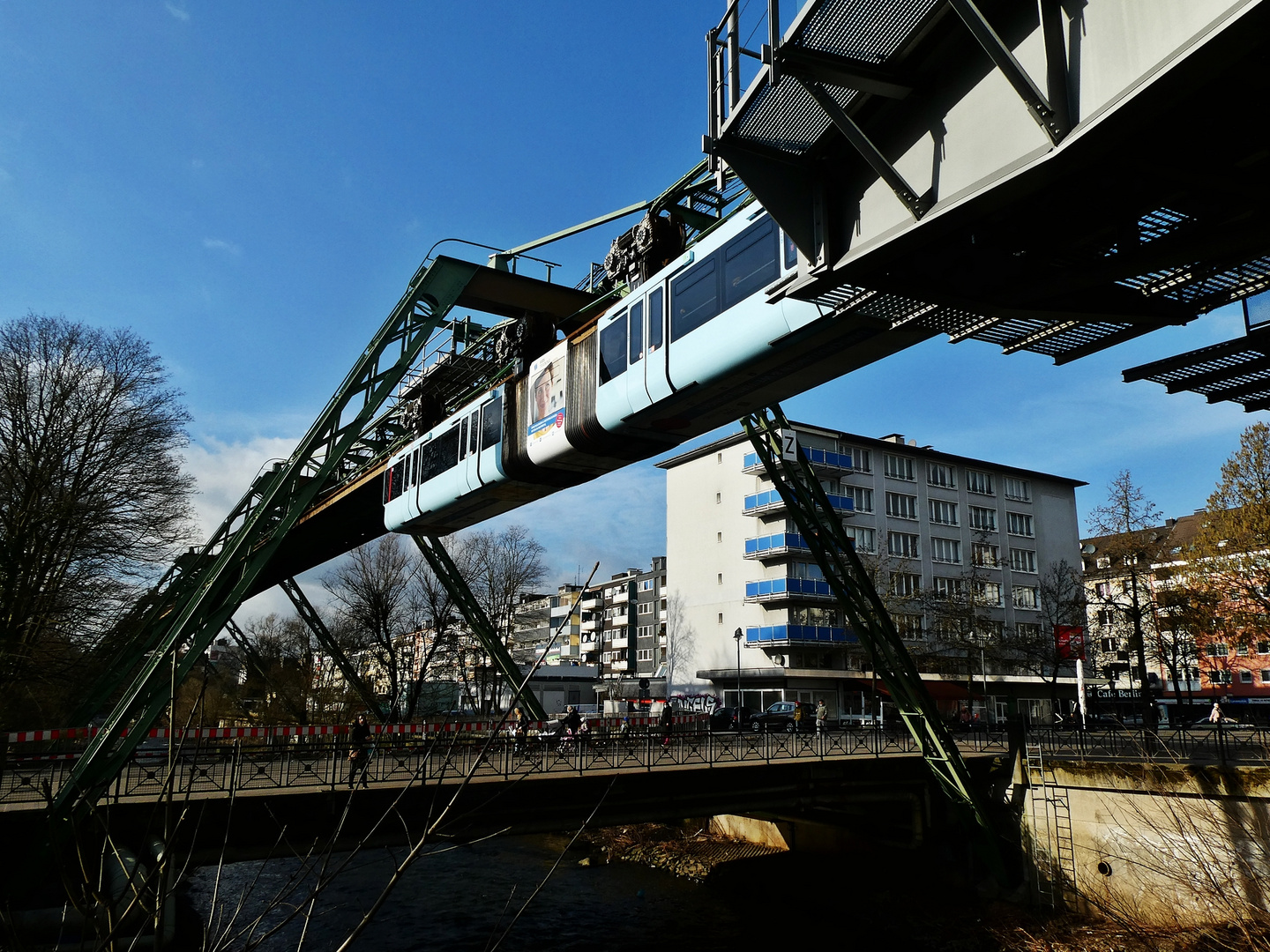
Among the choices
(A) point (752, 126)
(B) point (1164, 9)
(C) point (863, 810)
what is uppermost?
(A) point (752, 126)

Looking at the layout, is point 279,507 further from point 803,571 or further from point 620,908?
point 803,571

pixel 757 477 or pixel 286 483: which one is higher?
pixel 757 477

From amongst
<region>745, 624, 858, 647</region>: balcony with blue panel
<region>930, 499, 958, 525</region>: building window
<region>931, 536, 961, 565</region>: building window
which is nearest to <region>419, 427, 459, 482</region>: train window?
<region>745, 624, 858, 647</region>: balcony with blue panel

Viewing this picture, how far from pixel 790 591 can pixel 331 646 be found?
2797 centimetres

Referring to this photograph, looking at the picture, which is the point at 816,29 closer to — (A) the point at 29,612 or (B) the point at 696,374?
(B) the point at 696,374

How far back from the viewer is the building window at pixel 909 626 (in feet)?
165

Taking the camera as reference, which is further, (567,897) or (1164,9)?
(567,897)

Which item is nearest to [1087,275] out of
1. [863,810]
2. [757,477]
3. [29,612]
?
[863,810]

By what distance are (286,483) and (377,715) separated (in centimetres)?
1875

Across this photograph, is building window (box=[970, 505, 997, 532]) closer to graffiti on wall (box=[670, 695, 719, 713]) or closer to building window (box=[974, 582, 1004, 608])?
building window (box=[974, 582, 1004, 608])

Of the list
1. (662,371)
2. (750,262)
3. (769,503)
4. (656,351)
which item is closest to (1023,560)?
(769,503)

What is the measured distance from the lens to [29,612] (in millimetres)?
22188

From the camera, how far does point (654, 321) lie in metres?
13.0

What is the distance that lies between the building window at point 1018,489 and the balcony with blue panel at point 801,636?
19.2 m
